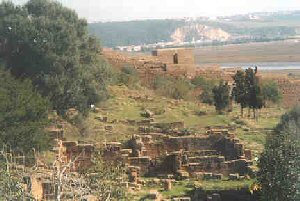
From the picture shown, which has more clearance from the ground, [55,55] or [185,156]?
[55,55]

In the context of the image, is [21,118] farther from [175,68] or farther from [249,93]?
[175,68]

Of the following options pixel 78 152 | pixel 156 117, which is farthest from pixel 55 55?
pixel 156 117

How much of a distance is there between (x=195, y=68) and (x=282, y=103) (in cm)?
862

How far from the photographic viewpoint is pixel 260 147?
26.2 meters

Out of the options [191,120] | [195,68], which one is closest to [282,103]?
[195,68]

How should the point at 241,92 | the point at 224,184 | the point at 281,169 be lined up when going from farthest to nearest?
1. the point at 241,92
2. the point at 224,184
3. the point at 281,169

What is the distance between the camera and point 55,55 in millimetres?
28062

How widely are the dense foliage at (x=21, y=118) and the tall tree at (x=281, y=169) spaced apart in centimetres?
769

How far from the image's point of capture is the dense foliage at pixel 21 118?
70.7ft

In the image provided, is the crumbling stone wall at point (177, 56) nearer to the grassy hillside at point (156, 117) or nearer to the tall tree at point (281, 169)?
the grassy hillside at point (156, 117)

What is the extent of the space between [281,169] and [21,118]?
377 inches

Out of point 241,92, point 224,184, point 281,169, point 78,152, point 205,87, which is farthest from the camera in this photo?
point 205,87

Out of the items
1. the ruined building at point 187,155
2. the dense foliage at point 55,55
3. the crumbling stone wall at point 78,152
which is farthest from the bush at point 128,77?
the crumbling stone wall at point 78,152

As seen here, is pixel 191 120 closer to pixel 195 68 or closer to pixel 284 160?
pixel 284 160
